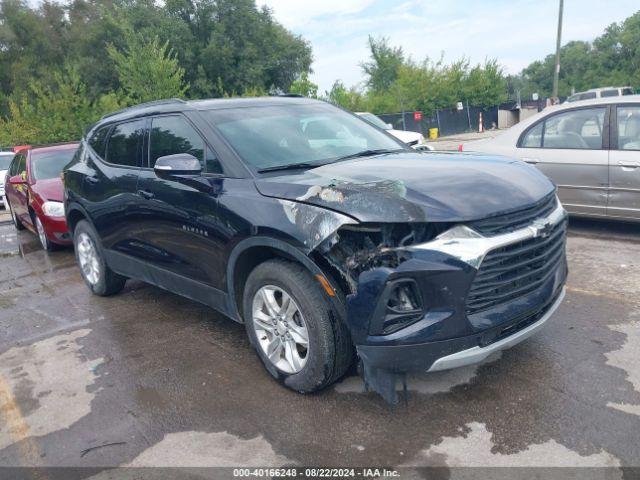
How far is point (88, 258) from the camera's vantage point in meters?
5.86

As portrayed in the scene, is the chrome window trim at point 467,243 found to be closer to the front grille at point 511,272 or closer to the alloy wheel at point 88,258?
the front grille at point 511,272

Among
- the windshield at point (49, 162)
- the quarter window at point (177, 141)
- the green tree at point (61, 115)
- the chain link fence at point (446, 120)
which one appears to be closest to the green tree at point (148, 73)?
the green tree at point (61, 115)

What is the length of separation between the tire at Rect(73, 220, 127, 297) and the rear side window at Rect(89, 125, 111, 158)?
0.76m

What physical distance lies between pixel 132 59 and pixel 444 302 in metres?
20.2

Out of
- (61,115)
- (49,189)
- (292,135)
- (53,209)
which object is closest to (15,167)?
(49,189)

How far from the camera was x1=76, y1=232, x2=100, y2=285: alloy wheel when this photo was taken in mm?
5680

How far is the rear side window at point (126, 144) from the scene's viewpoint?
4719 mm

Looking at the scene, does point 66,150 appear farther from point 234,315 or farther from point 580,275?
point 580,275

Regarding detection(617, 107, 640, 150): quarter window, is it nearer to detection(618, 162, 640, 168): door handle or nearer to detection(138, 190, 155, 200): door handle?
detection(618, 162, 640, 168): door handle

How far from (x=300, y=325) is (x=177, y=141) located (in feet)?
5.97

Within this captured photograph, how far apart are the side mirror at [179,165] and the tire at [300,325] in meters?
Result: 0.83

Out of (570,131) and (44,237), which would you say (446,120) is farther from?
(44,237)

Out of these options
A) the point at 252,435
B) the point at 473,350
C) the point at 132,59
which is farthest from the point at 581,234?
the point at 132,59

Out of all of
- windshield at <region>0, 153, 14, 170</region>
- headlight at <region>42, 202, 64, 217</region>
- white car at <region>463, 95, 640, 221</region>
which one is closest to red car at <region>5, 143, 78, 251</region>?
headlight at <region>42, 202, 64, 217</region>
